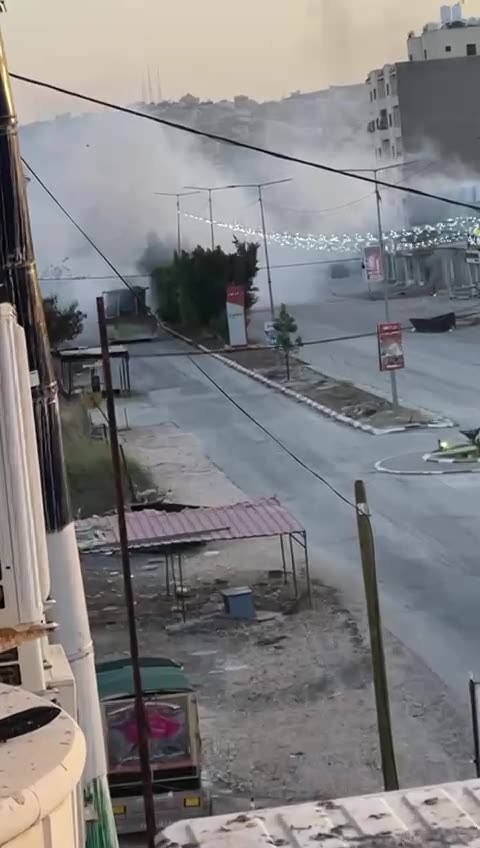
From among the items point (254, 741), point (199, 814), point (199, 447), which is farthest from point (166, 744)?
point (199, 447)

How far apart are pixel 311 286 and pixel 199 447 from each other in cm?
270

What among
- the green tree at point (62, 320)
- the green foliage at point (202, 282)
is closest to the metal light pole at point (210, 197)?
the green foliage at point (202, 282)

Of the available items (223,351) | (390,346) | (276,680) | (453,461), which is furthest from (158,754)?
(390,346)

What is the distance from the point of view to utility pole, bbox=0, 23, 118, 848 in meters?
2.62

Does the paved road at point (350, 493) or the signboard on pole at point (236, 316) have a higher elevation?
the signboard on pole at point (236, 316)

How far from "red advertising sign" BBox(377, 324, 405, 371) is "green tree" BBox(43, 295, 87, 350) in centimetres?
288

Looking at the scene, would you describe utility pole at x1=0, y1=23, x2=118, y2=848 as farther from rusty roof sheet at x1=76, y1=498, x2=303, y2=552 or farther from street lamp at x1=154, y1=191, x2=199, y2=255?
street lamp at x1=154, y1=191, x2=199, y2=255

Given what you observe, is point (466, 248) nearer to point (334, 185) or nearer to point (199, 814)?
point (334, 185)

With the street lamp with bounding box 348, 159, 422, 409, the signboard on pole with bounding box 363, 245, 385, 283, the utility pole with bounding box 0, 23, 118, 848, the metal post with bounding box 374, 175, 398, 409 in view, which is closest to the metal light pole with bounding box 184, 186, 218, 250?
the street lamp with bounding box 348, 159, 422, 409

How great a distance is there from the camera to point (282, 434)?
11477 millimetres

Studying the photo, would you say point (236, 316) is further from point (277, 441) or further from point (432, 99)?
point (432, 99)

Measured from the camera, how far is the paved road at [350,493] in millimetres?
6703

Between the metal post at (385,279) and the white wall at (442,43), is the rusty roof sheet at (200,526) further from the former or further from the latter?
the white wall at (442,43)

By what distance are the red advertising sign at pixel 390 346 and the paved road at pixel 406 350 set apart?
12.9 inches
